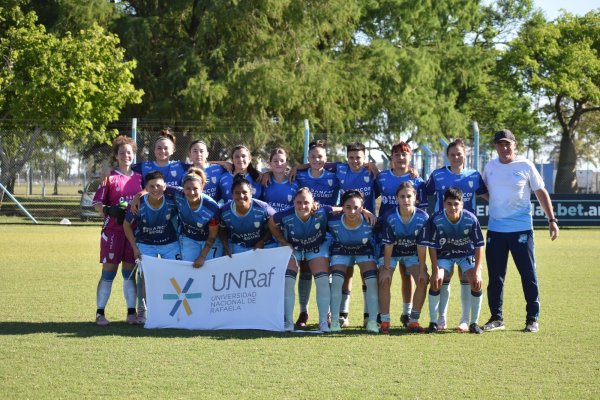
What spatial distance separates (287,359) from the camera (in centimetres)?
662

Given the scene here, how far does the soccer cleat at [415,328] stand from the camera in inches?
314

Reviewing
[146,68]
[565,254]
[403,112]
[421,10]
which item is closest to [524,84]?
[421,10]

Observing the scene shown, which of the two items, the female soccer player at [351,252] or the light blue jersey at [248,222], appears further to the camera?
the light blue jersey at [248,222]

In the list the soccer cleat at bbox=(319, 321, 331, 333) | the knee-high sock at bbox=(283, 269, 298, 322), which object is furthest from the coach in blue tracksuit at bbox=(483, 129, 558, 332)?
the knee-high sock at bbox=(283, 269, 298, 322)

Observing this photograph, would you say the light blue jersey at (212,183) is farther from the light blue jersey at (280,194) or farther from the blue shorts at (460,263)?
the blue shorts at (460,263)

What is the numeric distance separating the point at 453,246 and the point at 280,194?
1.82 meters

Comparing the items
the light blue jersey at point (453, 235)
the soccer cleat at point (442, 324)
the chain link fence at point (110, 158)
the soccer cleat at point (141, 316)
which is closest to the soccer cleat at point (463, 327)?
the soccer cleat at point (442, 324)

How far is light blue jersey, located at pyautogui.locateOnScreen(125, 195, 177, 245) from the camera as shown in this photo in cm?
816

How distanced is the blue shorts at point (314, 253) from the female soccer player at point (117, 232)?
64.3 inches

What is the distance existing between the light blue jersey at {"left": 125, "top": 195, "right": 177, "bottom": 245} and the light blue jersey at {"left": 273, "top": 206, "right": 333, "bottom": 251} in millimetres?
1004

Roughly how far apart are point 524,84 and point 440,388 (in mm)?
39338

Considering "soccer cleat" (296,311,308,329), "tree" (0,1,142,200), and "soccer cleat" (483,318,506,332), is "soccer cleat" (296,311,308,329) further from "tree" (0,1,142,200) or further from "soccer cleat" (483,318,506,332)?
"tree" (0,1,142,200)

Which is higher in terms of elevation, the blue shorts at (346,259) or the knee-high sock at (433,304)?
the blue shorts at (346,259)

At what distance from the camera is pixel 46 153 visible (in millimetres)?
25469
